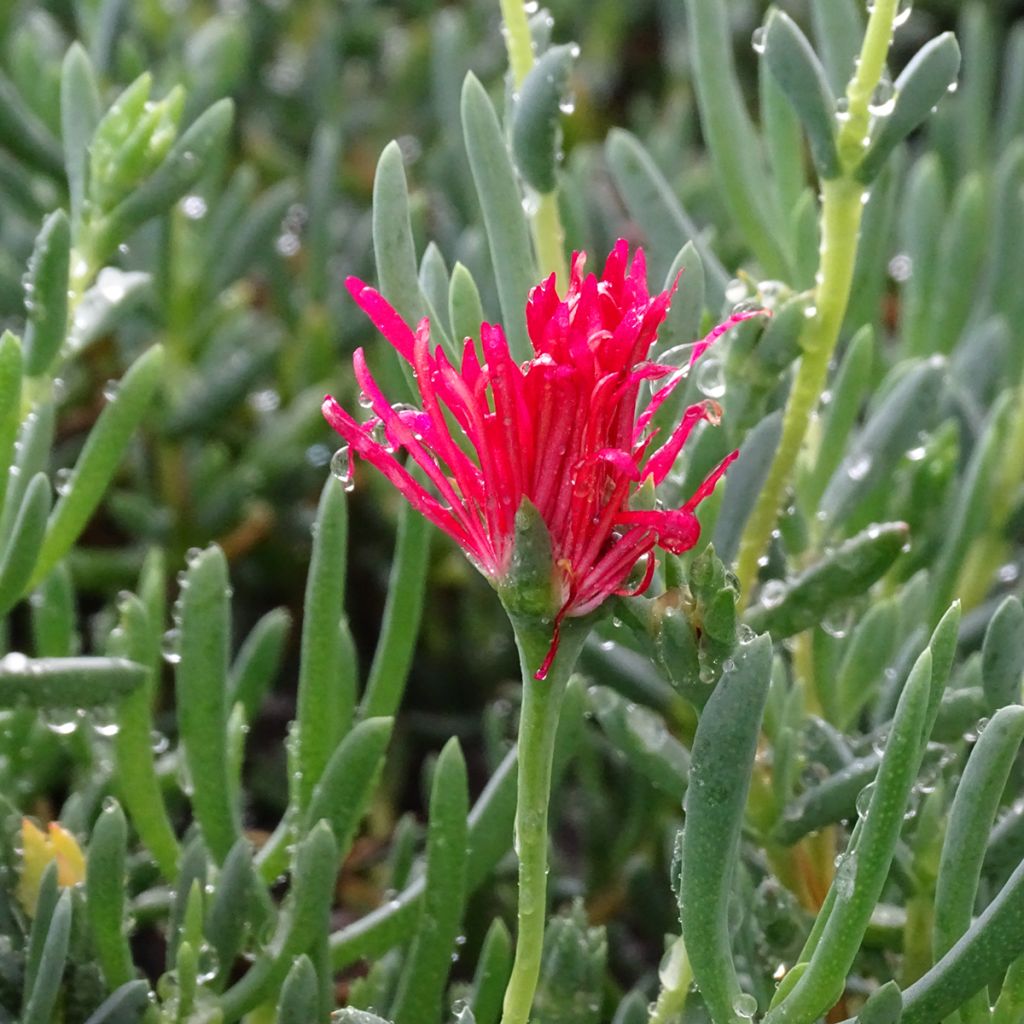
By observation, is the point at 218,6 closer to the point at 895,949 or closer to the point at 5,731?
the point at 5,731

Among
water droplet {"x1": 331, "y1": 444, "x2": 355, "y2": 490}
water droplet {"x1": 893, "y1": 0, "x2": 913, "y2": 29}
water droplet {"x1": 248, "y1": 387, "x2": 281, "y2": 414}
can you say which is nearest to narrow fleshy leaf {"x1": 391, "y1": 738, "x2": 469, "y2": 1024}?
water droplet {"x1": 331, "y1": 444, "x2": 355, "y2": 490}

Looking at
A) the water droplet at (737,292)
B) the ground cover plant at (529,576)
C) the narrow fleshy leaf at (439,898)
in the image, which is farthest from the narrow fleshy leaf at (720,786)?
the water droplet at (737,292)

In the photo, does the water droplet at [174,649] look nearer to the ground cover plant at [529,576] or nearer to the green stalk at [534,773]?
the ground cover plant at [529,576]

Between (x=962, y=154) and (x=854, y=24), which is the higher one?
(x=962, y=154)

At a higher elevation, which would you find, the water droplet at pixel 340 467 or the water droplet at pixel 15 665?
the water droplet at pixel 340 467

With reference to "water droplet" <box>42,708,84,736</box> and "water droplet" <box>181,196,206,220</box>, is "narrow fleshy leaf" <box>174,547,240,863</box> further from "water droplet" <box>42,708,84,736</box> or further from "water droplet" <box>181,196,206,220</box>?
"water droplet" <box>181,196,206,220</box>

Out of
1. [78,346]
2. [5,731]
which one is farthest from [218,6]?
[5,731]
